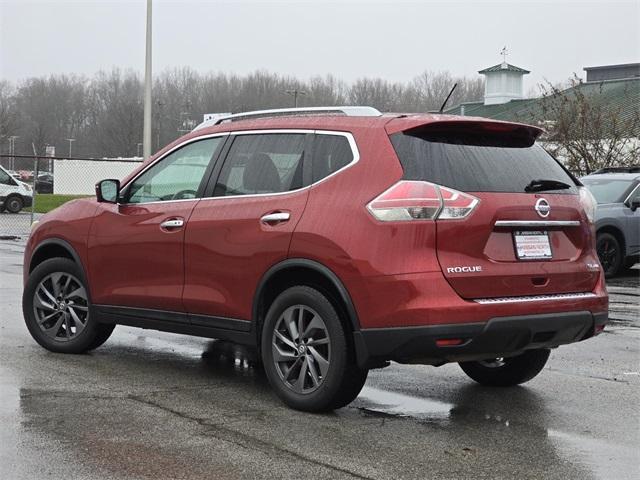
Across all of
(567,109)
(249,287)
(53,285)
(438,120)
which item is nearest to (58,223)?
(53,285)

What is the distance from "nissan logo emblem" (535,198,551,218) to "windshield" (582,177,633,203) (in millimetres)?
10352

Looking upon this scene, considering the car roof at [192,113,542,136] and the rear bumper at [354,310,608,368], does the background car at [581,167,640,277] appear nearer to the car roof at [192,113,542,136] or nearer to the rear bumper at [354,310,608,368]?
the car roof at [192,113,542,136]

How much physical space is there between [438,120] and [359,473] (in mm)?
2072

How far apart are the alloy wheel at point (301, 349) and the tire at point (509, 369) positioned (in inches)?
58.0

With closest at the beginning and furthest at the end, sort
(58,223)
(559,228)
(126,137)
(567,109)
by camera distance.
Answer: (559,228), (58,223), (567,109), (126,137)

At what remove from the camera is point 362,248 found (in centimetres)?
519

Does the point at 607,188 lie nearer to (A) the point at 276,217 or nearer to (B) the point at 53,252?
(B) the point at 53,252

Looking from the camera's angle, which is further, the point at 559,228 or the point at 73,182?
the point at 73,182

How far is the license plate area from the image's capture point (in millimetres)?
5316

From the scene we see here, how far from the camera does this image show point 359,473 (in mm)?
4414

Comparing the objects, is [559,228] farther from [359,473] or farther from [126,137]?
[126,137]

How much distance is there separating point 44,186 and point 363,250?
190 ft

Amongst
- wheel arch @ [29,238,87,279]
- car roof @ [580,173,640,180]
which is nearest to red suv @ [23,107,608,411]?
wheel arch @ [29,238,87,279]

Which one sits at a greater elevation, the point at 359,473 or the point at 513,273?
the point at 513,273
